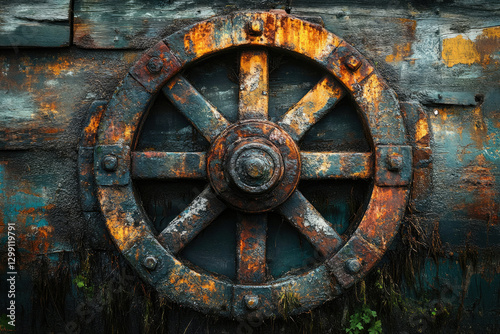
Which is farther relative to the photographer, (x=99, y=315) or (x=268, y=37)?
(x=99, y=315)

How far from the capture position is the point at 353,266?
5.91 ft

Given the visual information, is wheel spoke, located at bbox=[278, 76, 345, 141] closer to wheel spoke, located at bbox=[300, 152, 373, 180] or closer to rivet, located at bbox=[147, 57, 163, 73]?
wheel spoke, located at bbox=[300, 152, 373, 180]

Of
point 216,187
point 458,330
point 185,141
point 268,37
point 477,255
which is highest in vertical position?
point 268,37

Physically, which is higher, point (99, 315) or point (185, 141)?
point (185, 141)

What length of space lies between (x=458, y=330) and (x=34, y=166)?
2222 millimetres

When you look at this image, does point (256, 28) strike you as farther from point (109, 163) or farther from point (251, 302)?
point (251, 302)

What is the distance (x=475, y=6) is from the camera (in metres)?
1.96

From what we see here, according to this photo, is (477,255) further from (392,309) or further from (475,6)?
(475,6)

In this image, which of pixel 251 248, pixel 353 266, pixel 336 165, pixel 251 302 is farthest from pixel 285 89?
pixel 251 302

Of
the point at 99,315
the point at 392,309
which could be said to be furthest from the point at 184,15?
the point at 392,309

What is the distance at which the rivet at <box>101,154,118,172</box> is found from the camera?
1811 millimetres

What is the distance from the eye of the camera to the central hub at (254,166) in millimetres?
1706

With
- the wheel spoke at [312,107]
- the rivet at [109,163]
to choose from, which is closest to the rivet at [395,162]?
the wheel spoke at [312,107]

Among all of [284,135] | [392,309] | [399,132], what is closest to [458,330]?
[392,309]
